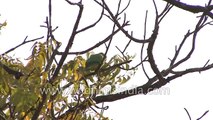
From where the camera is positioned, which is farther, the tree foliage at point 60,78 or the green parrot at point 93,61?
the green parrot at point 93,61

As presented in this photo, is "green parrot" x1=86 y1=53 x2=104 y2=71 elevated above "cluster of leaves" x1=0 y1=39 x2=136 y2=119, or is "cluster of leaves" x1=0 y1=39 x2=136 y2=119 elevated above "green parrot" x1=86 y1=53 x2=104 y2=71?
"green parrot" x1=86 y1=53 x2=104 y2=71

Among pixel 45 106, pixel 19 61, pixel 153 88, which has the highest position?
pixel 19 61

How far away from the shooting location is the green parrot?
3.90 metres

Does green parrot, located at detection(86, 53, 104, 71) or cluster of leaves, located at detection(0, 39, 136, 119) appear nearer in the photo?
cluster of leaves, located at detection(0, 39, 136, 119)

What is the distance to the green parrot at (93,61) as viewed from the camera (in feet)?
12.8

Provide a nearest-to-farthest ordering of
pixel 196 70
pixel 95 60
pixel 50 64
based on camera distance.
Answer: pixel 50 64, pixel 196 70, pixel 95 60

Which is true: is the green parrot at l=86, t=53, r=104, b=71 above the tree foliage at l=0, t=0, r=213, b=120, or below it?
above

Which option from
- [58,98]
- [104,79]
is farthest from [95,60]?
[58,98]

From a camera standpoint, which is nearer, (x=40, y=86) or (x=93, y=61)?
(x=40, y=86)

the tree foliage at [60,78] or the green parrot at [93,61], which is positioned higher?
the green parrot at [93,61]

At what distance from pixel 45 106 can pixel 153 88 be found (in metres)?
0.83

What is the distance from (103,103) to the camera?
3523mm

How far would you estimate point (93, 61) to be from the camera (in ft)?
13.1

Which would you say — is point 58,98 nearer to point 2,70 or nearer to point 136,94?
point 2,70
